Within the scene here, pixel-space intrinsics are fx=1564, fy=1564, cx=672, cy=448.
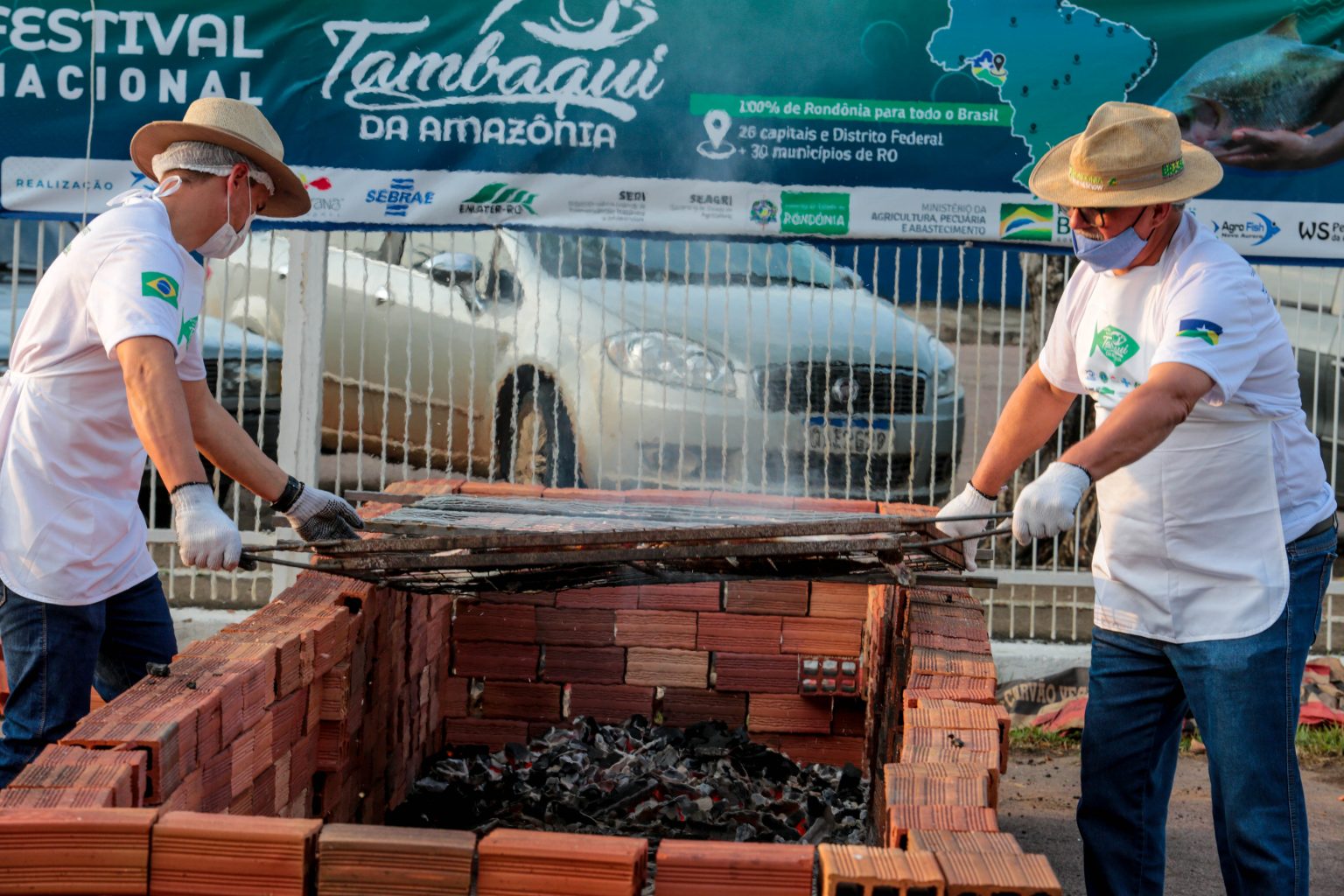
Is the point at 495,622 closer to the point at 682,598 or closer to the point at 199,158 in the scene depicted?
the point at 682,598

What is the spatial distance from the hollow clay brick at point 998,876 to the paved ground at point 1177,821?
242 centimetres

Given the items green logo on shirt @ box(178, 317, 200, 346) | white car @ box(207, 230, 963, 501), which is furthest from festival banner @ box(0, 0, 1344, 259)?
green logo on shirt @ box(178, 317, 200, 346)

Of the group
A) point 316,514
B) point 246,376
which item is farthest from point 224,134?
point 246,376

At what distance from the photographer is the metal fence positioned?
6.95m

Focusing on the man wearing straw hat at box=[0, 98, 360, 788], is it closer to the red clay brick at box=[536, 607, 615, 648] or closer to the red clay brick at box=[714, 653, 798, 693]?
the red clay brick at box=[536, 607, 615, 648]

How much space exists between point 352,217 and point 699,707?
2700mm

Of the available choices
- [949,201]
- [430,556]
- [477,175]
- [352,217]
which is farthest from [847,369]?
[430,556]

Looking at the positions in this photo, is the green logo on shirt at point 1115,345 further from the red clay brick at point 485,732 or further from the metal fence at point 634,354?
the metal fence at point 634,354

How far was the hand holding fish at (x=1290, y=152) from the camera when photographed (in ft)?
21.7

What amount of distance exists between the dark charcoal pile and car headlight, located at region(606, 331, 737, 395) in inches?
79.5

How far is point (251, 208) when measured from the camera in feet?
13.4

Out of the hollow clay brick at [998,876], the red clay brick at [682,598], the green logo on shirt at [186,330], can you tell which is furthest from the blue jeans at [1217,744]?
the green logo on shirt at [186,330]

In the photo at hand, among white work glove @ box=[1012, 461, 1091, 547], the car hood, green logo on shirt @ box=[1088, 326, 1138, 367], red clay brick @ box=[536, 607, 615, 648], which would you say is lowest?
red clay brick @ box=[536, 607, 615, 648]

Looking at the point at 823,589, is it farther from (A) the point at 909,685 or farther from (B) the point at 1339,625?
(B) the point at 1339,625
